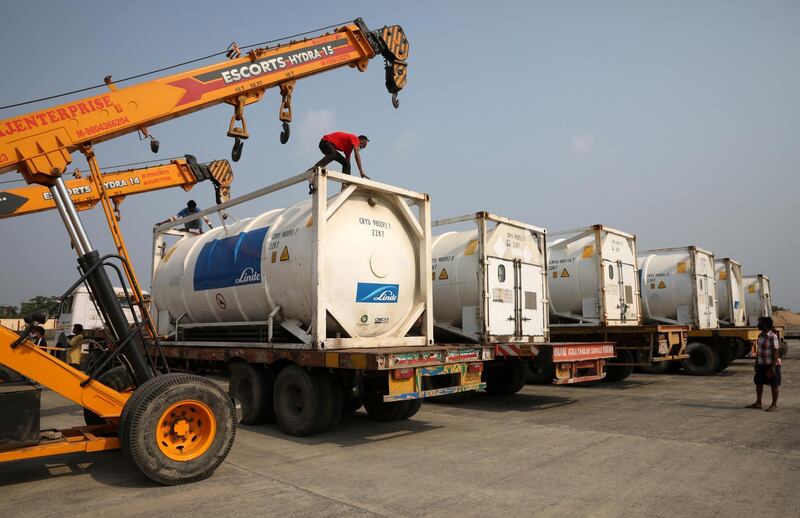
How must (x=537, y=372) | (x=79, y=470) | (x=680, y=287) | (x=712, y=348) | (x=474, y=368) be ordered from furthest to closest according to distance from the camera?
(x=680, y=287) → (x=712, y=348) → (x=537, y=372) → (x=474, y=368) → (x=79, y=470)

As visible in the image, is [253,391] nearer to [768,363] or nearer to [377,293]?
[377,293]

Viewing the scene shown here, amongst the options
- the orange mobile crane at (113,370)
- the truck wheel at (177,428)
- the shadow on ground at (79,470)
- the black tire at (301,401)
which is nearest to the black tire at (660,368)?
the black tire at (301,401)

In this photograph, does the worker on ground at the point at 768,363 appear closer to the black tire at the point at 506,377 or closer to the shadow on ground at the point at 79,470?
the black tire at the point at 506,377

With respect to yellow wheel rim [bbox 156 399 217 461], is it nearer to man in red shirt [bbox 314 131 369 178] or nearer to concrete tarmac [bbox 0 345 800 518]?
concrete tarmac [bbox 0 345 800 518]

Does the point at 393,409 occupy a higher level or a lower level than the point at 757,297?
lower

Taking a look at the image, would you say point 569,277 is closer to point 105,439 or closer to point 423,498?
point 423,498

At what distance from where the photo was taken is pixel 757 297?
23922 millimetres

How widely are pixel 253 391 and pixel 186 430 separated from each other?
2.85m

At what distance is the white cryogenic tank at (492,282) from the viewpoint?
Result: 10.4 metres

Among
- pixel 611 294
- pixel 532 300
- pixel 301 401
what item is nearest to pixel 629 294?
pixel 611 294

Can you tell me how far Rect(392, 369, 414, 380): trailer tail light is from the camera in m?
6.81

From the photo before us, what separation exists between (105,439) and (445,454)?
359cm

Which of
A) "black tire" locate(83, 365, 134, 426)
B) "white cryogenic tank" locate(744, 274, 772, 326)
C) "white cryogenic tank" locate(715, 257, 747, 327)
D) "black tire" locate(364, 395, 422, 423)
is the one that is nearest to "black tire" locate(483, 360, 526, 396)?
"black tire" locate(364, 395, 422, 423)

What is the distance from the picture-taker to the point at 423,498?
4.79 metres
